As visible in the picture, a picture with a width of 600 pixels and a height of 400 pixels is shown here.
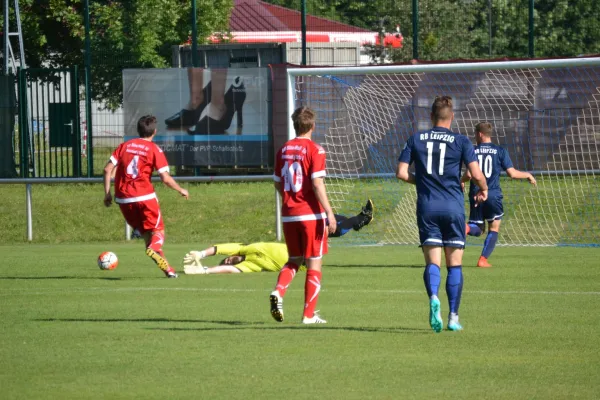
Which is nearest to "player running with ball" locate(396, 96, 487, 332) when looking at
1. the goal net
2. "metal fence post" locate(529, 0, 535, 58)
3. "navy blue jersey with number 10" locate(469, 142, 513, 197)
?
"navy blue jersey with number 10" locate(469, 142, 513, 197)

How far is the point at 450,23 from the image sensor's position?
2592 centimetres

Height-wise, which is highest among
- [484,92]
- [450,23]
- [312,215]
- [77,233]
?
[450,23]

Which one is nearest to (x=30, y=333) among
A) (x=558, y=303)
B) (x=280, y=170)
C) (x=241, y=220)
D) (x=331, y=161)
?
(x=280, y=170)

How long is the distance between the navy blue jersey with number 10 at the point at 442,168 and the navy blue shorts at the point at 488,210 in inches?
222

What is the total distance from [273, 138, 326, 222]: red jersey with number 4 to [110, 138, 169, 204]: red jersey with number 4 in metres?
4.18

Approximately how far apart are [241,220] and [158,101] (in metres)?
3.22

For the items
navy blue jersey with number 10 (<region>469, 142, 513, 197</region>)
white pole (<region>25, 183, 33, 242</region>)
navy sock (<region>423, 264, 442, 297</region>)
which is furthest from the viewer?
white pole (<region>25, 183, 33, 242</region>)

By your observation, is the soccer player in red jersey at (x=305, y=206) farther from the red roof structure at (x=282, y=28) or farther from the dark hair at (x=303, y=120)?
the red roof structure at (x=282, y=28)

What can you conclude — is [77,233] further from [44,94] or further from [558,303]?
[558,303]

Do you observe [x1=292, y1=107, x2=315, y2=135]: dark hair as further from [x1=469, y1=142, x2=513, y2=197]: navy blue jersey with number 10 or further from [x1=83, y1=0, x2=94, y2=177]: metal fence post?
[x1=83, y1=0, x2=94, y2=177]: metal fence post

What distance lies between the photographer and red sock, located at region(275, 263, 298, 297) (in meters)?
9.09

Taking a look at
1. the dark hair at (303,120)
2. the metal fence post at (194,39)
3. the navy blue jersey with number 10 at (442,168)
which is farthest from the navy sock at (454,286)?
the metal fence post at (194,39)

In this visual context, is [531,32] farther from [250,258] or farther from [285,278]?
[285,278]

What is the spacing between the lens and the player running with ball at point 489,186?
45.9ft
